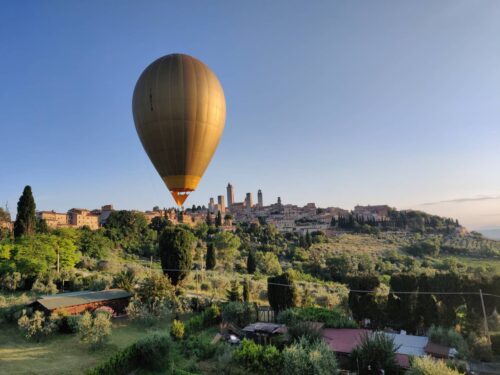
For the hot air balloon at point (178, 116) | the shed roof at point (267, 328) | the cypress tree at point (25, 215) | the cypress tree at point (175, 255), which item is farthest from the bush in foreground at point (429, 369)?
the cypress tree at point (25, 215)

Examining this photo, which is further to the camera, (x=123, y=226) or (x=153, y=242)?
(x=123, y=226)

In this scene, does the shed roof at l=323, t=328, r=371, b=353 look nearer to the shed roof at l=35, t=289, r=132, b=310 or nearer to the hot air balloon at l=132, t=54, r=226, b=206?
the hot air balloon at l=132, t=54, r=226, b=206

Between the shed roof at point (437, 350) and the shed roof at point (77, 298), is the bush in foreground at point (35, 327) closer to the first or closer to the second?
the shed roof at point (77, 298)

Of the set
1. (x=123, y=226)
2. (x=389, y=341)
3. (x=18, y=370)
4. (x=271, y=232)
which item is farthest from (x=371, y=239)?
(x=18, y=370)

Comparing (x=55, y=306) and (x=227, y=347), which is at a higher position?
(x=55, y=306)

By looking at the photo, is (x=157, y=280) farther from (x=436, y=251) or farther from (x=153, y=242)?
(x=436, y=251)
